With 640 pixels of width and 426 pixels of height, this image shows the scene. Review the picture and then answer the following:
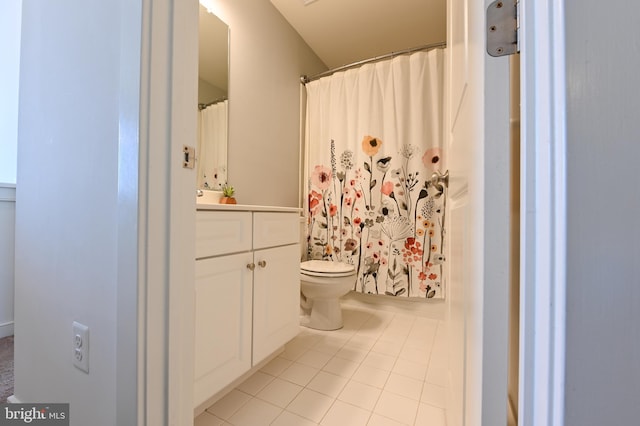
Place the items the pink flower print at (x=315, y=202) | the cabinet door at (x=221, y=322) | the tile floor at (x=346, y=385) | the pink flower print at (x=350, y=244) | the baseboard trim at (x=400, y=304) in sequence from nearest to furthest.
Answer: the cabinet door at (x=221, y=322)
the tile floor at (x=346, y=385)
the baseboard trim at (x=400, y=304)
the pink flower print at (x=350, y=244)
the pink flower print at (x=315, y=202)

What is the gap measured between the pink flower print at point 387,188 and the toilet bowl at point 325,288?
0.65 metres

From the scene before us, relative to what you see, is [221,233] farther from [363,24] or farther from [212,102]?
[363,24]

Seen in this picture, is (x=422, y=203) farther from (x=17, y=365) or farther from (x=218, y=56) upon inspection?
(x=17, y=365)

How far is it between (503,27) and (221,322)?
43.5 inches

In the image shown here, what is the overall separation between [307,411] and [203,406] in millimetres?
418

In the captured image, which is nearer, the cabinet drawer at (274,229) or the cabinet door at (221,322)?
the cabinet door at (221,322)

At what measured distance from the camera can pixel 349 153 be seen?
2.15 metres

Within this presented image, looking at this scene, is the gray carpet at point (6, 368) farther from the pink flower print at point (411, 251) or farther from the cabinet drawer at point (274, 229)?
the pink flower print at point (411, 251)

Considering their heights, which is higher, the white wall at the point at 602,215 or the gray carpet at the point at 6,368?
the white wall at the point at 602,215

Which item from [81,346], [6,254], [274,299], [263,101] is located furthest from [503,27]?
[6,254]

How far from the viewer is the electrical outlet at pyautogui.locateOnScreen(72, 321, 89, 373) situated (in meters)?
0.64

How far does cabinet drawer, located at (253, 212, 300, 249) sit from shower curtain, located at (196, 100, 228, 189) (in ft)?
1.67

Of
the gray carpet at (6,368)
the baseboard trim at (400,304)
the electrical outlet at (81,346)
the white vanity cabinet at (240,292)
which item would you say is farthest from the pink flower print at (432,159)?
the gray carpet at (6,368)

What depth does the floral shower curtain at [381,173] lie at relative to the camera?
1910 millimetres
